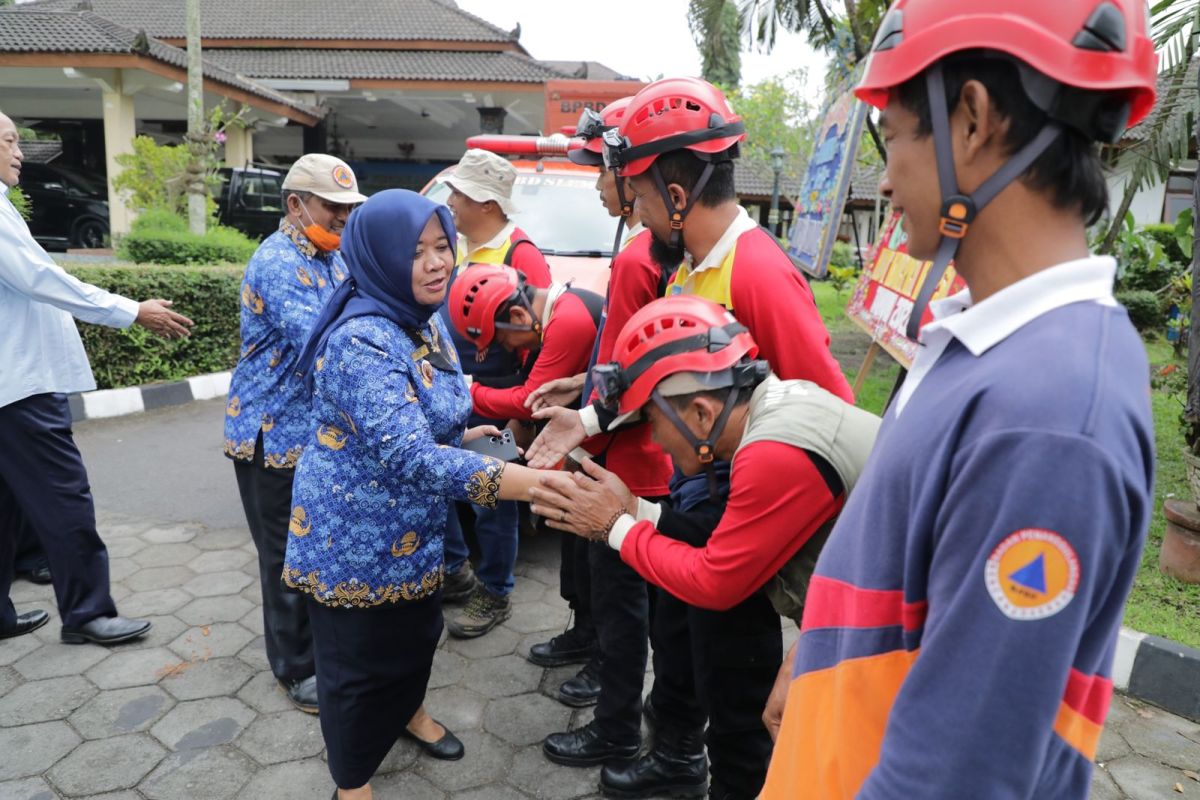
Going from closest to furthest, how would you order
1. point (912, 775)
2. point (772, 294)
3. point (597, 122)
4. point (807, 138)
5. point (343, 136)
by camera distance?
point (912, 775)
point (772, 294)
point (597, 122)
point (343, 136)
point (807, 138)

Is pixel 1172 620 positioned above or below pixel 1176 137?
below

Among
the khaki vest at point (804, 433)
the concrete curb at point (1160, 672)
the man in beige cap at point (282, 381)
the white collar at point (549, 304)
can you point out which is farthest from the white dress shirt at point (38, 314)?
the concrete curb at point (1160, 672)

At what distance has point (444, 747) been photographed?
2.91 metres

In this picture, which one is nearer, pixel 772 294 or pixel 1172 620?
pixel 772 294

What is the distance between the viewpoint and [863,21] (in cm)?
1127

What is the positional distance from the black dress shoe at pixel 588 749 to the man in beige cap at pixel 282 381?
953 mm

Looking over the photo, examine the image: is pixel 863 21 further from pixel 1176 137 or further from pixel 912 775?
pixel 912 775

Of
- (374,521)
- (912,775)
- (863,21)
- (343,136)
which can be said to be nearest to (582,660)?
(374,521)

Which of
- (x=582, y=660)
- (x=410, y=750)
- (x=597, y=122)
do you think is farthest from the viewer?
(x=582, y=660)

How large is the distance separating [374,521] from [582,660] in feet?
5.06

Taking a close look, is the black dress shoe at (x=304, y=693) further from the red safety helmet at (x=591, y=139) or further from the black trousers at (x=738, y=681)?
the red safety helmet at (x=591, y=139)

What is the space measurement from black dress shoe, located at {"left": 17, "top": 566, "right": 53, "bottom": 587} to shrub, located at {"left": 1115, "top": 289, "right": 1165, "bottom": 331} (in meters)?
14.8

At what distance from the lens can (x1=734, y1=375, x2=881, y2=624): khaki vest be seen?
178cm

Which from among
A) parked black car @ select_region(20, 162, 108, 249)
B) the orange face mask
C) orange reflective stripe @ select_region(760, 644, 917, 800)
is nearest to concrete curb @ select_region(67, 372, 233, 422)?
the orange face mask
